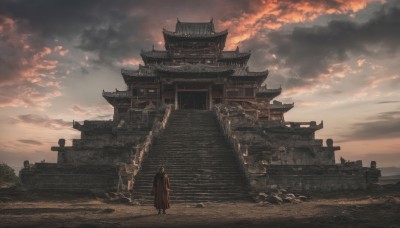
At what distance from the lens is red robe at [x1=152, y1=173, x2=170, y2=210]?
12.5 metres

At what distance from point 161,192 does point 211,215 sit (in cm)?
198

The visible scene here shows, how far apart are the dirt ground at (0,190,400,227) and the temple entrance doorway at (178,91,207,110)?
27.0m

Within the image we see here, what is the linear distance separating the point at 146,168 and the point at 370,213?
11278mm

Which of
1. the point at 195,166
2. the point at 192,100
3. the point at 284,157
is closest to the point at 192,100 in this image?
the point at 192,100

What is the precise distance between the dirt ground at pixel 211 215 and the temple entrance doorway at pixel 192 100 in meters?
27.0

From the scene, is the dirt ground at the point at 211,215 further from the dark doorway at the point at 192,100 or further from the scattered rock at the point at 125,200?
the dark doorway at the point at 192,100

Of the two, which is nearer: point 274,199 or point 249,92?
point 274,199

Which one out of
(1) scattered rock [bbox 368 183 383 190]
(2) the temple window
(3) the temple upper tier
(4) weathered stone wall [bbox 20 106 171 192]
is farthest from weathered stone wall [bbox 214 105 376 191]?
(2) the temple window

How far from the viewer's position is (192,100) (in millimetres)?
42375

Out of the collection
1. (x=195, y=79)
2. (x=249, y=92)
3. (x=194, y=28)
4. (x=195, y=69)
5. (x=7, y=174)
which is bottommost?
(x=7, y=174)

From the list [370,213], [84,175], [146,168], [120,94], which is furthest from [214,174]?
[120,94]

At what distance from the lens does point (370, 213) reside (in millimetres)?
11648

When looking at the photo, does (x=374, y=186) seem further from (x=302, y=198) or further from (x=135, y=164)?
(x=135, y=164)

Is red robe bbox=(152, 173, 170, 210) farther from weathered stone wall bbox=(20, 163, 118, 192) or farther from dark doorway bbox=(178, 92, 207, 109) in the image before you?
dark doorway bbox=(178, 92, 207, 109)
